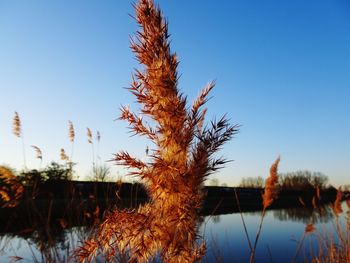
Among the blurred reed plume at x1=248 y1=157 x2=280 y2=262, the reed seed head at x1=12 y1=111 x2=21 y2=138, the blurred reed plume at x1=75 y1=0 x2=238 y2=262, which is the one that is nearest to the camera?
the blurred reed plume at x1=75 y1=0 x2=238 y2=262

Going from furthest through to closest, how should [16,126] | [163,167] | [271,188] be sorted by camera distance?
[16,126]
[271,188]
[163,167]

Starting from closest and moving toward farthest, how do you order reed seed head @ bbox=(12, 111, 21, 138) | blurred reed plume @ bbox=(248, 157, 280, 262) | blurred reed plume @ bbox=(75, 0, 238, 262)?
blurred reed plume @ bbox=(75, 0, 238, 262)
blurred reed plume @ bbox=(248, 157, 280, 262)
reed seed head @ bbox=(12, 111, 21, 138)

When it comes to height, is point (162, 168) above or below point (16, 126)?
below

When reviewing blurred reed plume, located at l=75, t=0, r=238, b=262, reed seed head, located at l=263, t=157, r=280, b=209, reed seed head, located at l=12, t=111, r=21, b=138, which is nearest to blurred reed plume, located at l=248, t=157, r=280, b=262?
reed seed head, located at l=263, t=157, r=280, b=209


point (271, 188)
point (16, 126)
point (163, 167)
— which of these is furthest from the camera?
point (16, 126)

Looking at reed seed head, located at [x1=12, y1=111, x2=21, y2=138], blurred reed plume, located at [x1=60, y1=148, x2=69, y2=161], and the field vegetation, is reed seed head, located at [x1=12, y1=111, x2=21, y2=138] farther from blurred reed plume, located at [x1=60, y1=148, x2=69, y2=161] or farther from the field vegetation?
the field vegetation

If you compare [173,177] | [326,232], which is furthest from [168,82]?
[326,232]

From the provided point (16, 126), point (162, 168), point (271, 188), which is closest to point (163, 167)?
point (162, 168)

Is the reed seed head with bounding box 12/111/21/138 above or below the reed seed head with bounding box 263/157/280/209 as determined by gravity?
above

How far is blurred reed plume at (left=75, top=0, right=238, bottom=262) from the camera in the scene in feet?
5.20

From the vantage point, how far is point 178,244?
1.59 metres

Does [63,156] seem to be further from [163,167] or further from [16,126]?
[163,167]

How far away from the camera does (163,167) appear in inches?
64.8

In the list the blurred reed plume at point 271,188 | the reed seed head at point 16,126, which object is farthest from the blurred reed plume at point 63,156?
the blurred reed plume at point 271,188
